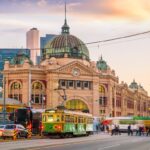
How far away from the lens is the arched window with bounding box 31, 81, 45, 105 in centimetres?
14238

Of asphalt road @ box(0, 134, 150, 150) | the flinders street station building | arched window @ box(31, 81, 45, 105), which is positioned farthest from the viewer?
arched window @ box(31, 81, 45, 105)

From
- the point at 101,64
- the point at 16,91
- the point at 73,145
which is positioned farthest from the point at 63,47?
the point at 73,145

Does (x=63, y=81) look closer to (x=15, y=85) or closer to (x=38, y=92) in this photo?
(x=38, y=92)

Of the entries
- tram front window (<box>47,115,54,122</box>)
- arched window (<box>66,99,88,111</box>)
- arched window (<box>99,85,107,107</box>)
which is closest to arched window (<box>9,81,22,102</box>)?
arched window (<box>66,99,88,111</box>)

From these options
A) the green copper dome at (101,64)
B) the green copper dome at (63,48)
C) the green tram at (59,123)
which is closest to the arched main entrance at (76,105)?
the green copper dome at (63,48)

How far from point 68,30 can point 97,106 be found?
33.1 meters

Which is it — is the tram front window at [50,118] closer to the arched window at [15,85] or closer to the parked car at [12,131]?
the parked car at [12,131]

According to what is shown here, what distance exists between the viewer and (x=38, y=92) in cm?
14325

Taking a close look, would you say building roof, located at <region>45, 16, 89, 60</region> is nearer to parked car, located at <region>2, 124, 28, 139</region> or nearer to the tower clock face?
the tower clock face

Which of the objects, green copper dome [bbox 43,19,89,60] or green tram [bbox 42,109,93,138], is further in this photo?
green copper dome [bbox 43,19,89,60]

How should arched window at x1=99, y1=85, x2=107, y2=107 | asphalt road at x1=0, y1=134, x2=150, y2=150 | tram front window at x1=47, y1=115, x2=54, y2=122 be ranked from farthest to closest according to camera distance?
arched window at x1=99, y1=85, x2=107, y2=107 < tram front window at x1=47, y1=115, x2=54, y2=122 < asphalt road at x1=0, y1=134, x2=150, y2=150

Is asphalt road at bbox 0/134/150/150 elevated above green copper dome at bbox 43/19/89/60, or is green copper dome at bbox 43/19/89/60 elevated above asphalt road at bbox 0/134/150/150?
green copper dome at bbox 43/19/89/60

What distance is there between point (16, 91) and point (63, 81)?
12048 mm

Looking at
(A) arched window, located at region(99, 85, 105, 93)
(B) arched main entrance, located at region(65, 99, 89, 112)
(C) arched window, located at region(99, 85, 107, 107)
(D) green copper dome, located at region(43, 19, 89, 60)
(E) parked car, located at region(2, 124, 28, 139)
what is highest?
(D) green copper dome, located at region(43, 19, 89, 60)
